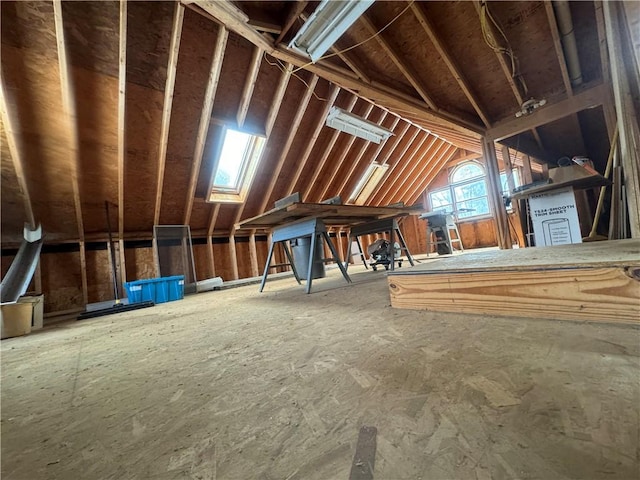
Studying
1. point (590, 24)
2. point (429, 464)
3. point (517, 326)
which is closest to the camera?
point (429, 464)

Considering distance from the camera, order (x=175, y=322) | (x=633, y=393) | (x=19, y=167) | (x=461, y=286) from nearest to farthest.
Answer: (x=633, y=393)
(x=461, y=286)
(x=175, y=322)
(x=19, y=167)

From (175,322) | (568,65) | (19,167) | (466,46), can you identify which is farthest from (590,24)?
(19,167)

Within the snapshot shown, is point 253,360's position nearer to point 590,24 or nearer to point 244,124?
point 244,124

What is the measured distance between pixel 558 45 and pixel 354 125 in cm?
303

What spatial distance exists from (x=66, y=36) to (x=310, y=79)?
310 centimetres

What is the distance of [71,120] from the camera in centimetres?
331

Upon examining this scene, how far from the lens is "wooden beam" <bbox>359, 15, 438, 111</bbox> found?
2.93 m

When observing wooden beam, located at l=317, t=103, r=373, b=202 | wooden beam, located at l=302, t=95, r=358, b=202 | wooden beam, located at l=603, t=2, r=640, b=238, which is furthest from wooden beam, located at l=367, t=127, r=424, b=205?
wooden beam, located at l=603, t=2, r=640, b=238

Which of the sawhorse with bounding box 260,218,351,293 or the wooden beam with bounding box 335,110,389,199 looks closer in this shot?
the sawhorse with bounding box 260,218,351,293

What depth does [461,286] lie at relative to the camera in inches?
49.9

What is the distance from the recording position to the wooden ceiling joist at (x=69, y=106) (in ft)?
8.75

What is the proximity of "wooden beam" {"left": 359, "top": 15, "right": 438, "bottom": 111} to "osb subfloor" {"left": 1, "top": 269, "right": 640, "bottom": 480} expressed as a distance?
332 centimetres

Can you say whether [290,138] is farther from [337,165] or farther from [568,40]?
[568,40]

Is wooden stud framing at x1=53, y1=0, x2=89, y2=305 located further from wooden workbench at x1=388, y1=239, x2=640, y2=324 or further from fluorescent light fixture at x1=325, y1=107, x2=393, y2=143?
wooden workbench at x1=388, y1=239, x2=640, y2=324
